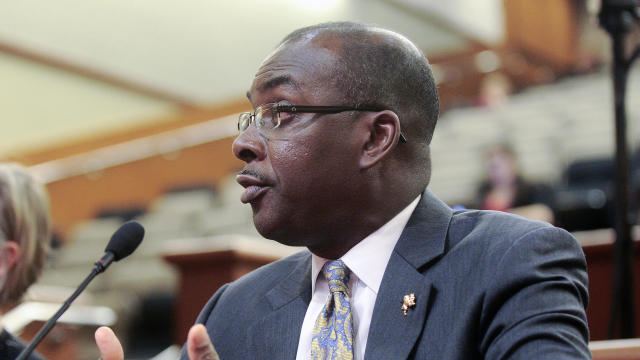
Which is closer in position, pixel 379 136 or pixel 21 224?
pixel 379 136

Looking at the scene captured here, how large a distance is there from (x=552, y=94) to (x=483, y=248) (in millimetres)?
5630

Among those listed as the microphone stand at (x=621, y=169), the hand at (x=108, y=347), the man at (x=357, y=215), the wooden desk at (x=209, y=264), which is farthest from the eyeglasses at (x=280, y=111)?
the wooden desk at (x=209, y=264)

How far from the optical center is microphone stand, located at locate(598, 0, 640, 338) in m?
1.64

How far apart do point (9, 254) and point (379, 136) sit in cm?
82

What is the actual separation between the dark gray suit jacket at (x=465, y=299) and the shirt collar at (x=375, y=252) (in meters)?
0.02

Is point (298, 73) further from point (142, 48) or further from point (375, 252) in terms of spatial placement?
point (142, 48)

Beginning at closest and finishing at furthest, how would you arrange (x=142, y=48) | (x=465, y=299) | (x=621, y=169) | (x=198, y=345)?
(x=198, y=345)
(x=465, y=299)
(x=621, y=169)
(x=142, y=48)

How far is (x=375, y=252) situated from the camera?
109 centimetres

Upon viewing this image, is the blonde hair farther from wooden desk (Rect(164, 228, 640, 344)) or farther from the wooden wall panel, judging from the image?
the wooden wall panel

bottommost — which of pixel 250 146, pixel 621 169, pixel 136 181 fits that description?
pixel 136 181

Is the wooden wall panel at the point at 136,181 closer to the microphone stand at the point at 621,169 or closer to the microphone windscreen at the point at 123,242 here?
the microphone stand at the point at 621,169

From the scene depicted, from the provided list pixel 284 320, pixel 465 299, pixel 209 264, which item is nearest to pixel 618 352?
pixel 465 299

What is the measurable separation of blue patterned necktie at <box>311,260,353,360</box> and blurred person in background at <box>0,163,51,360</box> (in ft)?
2.35

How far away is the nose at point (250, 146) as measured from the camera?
1.12m
